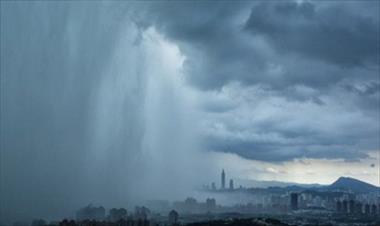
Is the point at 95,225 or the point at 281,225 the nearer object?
the point at 95,225

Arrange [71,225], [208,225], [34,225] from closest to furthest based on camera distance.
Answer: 1. [71,225]
2. [208,225]
3. [34,225]

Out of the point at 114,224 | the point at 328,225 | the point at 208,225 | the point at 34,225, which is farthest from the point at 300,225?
the point at 34,225

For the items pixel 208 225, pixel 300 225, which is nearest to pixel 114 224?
pixel 208 225

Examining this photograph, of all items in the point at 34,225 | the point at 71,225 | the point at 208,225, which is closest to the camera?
the point at 71,225

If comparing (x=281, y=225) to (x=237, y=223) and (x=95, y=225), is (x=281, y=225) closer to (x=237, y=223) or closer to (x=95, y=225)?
(x=237, y=223)

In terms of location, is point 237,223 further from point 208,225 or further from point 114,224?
point 114,224

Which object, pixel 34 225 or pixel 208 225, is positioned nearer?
pixel 208 225

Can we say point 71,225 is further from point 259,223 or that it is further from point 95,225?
point 259,223
